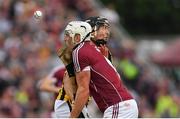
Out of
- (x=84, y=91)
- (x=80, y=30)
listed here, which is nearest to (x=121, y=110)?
(x=84, y=91)

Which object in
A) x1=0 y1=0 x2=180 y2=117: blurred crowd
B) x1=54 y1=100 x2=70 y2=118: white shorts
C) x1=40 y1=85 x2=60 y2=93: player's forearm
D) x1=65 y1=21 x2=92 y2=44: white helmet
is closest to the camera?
x1=65 y1=21 x2=92 y2=44: white helmet

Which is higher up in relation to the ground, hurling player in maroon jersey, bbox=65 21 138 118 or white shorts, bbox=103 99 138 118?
hurling player in maroon jersey, bbox=65 21 138 118

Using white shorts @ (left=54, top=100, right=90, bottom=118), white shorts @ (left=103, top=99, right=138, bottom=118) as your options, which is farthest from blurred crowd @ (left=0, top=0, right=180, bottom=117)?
white shorts @ (left=103, top=99, right=138, bottom=118)

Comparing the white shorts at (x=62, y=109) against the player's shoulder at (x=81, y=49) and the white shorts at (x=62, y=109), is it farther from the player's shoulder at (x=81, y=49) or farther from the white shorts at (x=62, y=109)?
the player's shoulder at (x=81, y=49)

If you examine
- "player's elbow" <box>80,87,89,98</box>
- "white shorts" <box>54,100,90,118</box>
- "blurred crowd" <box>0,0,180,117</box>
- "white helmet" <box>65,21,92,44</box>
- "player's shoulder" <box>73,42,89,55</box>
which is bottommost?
"blurred crowd" <box>0,0,180,117</box>

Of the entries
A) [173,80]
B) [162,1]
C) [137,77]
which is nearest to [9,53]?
[137,77]

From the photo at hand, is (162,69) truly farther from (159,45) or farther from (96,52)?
(96,52)

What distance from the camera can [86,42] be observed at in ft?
32.4

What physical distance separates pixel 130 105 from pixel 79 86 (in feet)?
2.25

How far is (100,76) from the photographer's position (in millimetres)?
9867

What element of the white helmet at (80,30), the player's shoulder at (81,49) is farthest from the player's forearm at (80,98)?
the white helmet at (80,30)

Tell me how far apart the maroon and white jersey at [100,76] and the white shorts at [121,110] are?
0.15 feet

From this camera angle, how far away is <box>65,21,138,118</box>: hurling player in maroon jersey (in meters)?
9.70

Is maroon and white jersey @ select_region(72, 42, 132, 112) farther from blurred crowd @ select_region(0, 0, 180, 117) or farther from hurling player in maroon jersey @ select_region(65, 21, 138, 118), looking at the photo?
blurred crowd @ select_region(0, 0, 180, 117)
